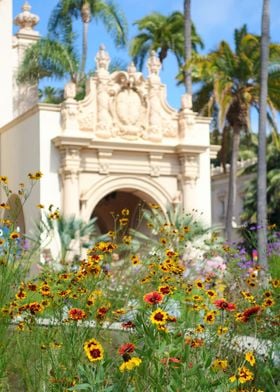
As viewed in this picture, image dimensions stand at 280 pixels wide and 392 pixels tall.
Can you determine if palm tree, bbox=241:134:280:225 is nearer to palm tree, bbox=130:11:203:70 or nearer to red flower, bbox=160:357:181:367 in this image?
palm tree, bbox=130:11:203:70

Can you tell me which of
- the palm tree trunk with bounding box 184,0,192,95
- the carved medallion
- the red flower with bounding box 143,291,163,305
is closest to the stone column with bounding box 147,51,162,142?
the carved medallion

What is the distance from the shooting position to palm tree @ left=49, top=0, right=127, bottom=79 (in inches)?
1182

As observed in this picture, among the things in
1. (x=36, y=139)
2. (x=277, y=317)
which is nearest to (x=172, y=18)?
(x=36, y=139)

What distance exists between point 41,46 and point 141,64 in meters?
7.34

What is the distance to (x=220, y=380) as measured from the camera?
3.97 metres

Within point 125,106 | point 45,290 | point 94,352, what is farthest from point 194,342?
point 125,106

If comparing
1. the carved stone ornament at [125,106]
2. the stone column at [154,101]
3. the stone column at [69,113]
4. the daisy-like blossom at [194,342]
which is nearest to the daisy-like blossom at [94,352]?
the daisy-like blossom at [194,342]

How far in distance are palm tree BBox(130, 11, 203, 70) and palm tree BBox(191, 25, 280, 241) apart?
4.47 m

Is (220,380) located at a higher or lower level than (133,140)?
lower

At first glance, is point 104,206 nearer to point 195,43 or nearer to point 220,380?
point 195,43

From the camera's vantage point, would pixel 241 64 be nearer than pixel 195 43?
Yes

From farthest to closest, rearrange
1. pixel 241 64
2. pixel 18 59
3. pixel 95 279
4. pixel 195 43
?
1. pixel 195 43
2. pixel 18 59
3. pixel 241 64
4. pixel 95 279

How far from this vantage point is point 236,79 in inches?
1075

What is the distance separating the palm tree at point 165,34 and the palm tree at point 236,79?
4.47 meters
